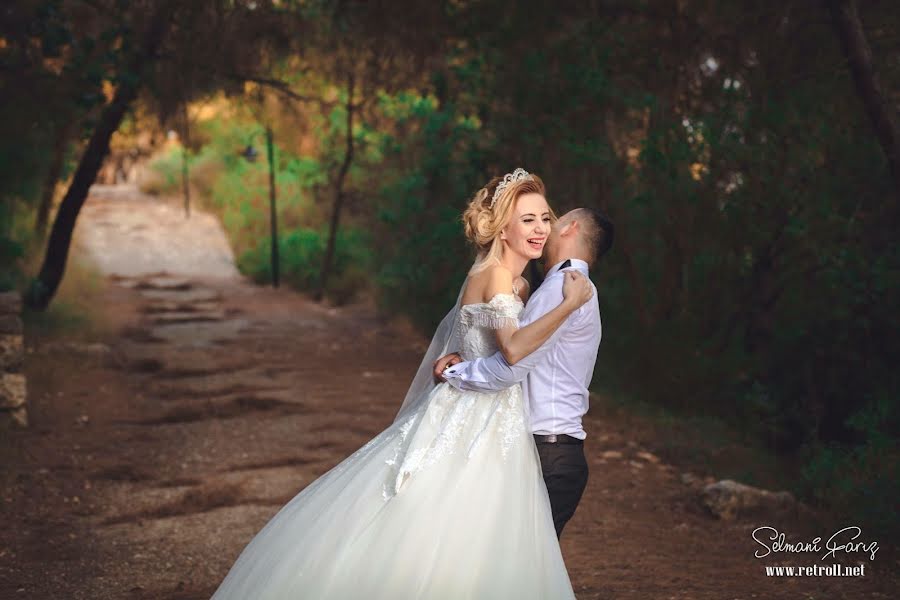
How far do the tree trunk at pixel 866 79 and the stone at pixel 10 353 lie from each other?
6.31 m

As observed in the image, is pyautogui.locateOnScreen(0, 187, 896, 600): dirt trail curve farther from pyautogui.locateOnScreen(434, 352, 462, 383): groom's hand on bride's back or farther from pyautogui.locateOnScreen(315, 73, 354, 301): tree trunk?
pyautogui.locateOnScreen(315, 73, 354, 301): tree trunk

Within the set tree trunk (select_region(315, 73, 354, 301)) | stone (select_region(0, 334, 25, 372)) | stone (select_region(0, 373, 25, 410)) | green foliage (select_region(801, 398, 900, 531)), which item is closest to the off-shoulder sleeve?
green foliage (select_region(801, 398, 900, 531))

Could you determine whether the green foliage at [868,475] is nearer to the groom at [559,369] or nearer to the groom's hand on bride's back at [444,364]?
the groom at [559,369]

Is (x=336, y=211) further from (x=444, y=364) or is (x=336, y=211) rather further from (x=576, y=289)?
(x=576, y=289)

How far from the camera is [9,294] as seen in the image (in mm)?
7863

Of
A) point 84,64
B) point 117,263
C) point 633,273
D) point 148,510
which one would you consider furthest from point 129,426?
point 117,263

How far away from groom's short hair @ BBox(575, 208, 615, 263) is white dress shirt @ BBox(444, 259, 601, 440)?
0.08m

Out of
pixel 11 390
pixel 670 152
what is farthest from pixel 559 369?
pixel 11 390

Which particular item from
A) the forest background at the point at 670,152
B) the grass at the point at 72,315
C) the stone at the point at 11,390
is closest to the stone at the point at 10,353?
the stone at the point at 11,390

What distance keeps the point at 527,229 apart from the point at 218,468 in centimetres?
459

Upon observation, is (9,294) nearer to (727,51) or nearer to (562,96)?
(562,96)

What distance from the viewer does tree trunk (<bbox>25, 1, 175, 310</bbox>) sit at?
10992 millimetres

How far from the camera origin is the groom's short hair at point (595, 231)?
3268 mm

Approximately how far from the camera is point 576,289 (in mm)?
3025
